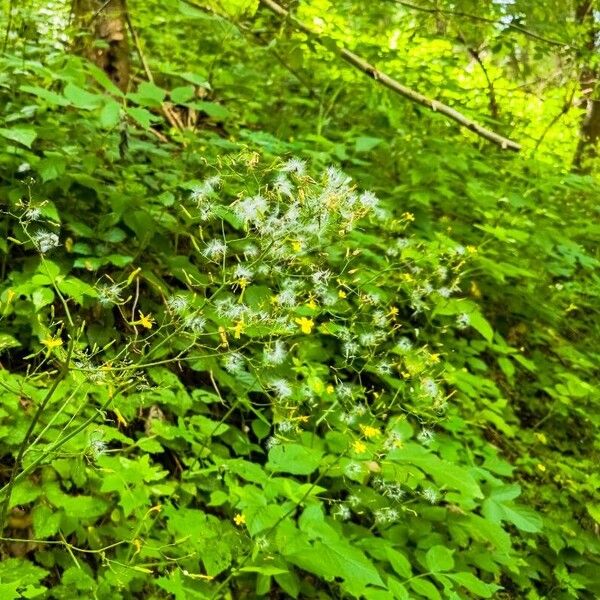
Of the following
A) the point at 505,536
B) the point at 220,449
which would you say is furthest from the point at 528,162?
the point at 220,449

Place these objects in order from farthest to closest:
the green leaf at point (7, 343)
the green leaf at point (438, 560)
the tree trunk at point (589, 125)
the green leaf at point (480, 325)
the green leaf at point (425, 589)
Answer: the tree trunk at point (589, 125)
the green leaf at point (480, 325)
the green leaf at point (438, 560)
the green leaf at point (425, 589)
the green leaf at point (7, 343)

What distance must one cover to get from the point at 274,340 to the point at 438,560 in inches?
33.5

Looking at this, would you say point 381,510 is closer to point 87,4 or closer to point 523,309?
point 523,309

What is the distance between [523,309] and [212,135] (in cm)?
220

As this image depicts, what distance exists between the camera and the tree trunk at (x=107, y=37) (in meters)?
3.10

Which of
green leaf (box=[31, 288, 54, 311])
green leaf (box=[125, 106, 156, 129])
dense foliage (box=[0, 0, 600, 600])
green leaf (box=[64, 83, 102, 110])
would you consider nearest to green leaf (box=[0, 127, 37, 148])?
dense foliage (box=[0, 0, 600, 600])

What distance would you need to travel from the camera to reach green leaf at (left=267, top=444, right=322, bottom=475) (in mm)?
1644

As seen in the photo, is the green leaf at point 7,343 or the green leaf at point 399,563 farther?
A: the green leaf at point 399,563

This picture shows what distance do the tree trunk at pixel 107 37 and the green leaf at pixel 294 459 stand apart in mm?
2344

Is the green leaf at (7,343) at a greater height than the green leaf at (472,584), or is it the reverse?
the green leaf at (7,343)

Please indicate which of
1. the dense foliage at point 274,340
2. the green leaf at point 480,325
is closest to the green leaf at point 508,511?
the dense foliage at point 274,340

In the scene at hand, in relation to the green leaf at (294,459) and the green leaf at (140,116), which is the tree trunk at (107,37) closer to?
the green leaf at (140,116)

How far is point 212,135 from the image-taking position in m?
3.10

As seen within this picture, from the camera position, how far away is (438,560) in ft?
5.66
